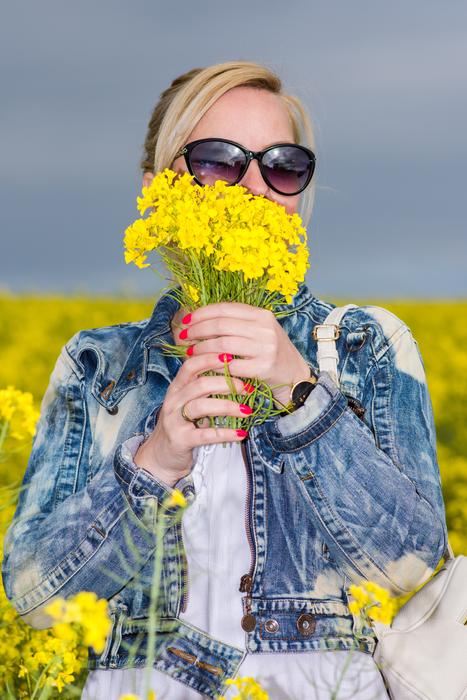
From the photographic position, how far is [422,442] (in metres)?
2.43

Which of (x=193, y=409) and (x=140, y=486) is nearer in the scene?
(x=193, y=409)

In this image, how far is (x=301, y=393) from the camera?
7.20 ft

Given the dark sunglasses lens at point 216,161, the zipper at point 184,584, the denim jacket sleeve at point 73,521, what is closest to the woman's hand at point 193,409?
the denim jacket sleeve at point 73,521

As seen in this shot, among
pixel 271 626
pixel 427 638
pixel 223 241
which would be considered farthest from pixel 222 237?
pixel 427 638

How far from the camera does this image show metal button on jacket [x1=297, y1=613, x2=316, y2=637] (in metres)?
2.33

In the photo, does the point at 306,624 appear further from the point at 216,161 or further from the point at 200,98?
the point at 200,98

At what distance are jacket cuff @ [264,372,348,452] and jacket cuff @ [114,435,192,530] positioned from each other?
0.27 m

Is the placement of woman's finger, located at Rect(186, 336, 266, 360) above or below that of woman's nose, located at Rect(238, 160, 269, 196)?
below

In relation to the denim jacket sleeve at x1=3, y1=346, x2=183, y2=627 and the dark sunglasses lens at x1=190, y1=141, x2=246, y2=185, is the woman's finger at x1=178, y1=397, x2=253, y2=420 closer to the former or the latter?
the denim jacket sleeve at x1=3, y1=346, x2=183, y2=627

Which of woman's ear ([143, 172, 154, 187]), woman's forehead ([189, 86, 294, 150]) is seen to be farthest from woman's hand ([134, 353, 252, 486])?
woman's ear ([143, 172, 154, 187])

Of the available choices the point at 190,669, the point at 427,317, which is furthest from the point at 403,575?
the point at 427,317

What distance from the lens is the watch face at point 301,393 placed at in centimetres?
219

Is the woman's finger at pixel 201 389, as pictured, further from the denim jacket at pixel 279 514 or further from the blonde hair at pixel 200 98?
the blonde hair at pixel 200 98

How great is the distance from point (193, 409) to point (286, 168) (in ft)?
3.09
